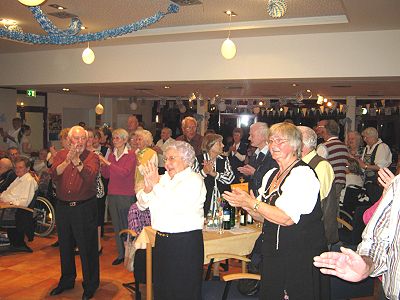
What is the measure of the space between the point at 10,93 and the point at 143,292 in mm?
7663

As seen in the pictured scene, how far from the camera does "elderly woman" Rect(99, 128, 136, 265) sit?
5016mm

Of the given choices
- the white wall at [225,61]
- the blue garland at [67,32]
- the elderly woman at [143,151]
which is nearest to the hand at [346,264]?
the blue garland at [67,32]

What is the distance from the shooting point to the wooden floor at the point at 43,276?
14.0 feet

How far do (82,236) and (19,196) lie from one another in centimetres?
226

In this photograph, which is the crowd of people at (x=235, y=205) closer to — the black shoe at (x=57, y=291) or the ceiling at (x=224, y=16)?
the black shoe at (x=57, y=291)

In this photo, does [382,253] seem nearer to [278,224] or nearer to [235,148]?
[278,224]

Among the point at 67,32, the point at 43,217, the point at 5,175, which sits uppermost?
the point at 67,32

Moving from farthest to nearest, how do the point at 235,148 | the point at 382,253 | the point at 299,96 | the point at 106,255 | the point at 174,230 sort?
the point at 299,96
the point at 235,148
the point at 106,255
the point at 174,230
the point at 382,253

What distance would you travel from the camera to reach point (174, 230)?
114 inches

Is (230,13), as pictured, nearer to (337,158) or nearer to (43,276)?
(337,158)

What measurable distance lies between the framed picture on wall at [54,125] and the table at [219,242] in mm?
9434

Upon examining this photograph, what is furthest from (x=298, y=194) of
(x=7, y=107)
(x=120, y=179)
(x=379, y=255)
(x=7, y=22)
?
(x=7, y=107)

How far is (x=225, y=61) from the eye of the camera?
6.93 m

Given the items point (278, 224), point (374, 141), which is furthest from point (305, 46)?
point (278, 224)
